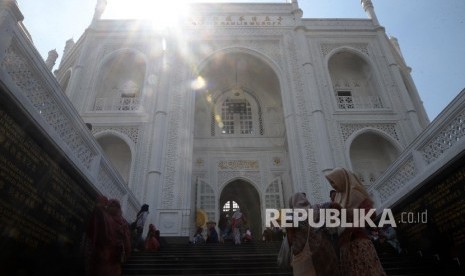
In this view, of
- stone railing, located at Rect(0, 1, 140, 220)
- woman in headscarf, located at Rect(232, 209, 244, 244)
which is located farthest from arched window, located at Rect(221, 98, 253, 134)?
stone railing, located at Rect(0, 1, 140, 220)

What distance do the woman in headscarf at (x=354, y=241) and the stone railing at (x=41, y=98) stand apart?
3.15 meters

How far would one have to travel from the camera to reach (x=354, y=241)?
97.7 inches

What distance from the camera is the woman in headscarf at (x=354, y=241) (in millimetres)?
2391

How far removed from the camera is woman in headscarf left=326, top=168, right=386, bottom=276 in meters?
2.39

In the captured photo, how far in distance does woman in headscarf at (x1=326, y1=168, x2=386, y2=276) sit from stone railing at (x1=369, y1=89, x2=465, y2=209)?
2.58 metres

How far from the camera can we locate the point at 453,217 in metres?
4.37

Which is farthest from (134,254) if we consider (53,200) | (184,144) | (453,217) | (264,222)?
(264,222)

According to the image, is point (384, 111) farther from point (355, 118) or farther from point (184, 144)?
point (184, 144)

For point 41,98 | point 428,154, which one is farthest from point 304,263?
point 428,154

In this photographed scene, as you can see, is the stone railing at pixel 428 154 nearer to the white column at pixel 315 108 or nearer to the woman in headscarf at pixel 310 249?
the woman in headscarf at pixel 310 249

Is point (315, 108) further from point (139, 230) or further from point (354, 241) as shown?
point (354, 241)

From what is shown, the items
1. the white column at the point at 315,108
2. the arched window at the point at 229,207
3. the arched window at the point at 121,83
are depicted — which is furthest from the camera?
the arched window at the point at 229,207

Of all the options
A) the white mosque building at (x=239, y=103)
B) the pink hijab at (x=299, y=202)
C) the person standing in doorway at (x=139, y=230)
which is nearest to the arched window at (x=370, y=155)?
the white mosque building at (x=239, y=103)

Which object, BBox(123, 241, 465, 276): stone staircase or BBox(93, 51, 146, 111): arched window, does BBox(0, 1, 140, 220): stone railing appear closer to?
BBox(123, 241, 465, 276): stone staircase
